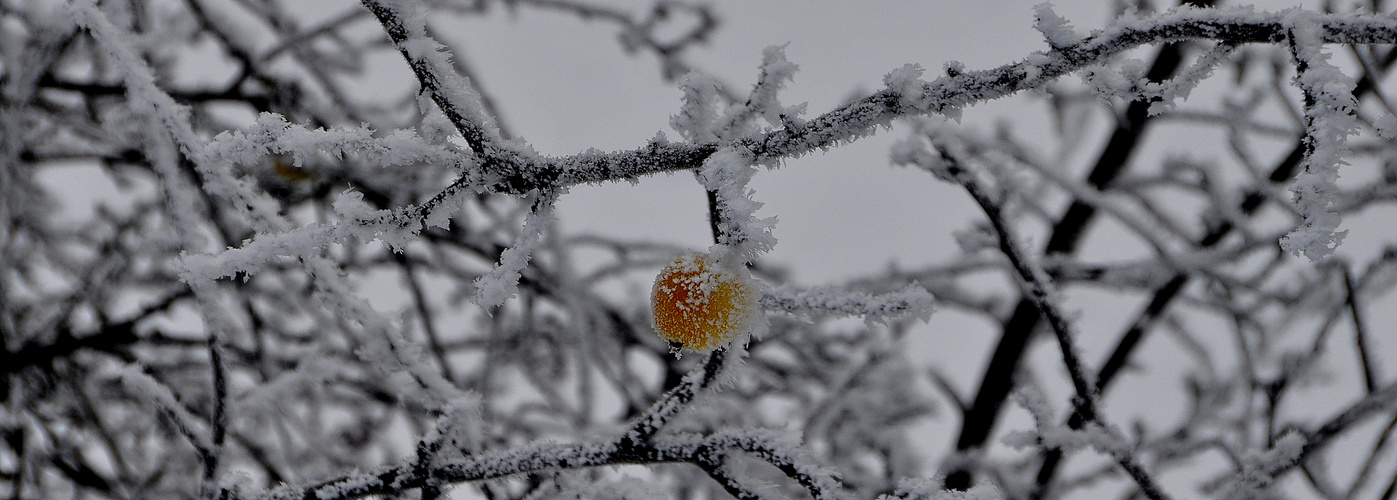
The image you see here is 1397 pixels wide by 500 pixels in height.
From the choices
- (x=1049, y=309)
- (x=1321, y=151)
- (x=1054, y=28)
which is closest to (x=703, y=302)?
(x=1054, y=28)

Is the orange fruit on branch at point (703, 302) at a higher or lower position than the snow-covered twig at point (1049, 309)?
lower

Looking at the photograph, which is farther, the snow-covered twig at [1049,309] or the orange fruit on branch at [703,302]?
the snow-covered twig at [1049,309]

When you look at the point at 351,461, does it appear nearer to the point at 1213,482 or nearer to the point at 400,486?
the point at 400,486

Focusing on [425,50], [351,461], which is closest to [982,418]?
[425,50]

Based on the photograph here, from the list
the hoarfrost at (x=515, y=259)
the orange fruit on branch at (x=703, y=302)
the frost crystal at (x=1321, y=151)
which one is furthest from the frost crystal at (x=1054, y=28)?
the hoarfrost at (x=515, y=259)

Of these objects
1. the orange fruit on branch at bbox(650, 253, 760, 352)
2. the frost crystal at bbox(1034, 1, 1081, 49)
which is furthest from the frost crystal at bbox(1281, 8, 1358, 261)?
the orange fruit on branch at bbox(650, 253, 760, 352)

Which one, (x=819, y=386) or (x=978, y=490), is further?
(x=819, y=386)

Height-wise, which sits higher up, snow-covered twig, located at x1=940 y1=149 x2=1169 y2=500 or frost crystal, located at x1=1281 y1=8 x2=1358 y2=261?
snow-covered twig, located at x1=940 y1=149 x2=1169 y2=500

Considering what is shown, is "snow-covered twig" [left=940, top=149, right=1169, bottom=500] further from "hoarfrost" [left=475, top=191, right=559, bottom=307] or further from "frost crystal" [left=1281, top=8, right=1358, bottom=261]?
"hoarfrost" [left=475, top=191, right=559, bottom=307]

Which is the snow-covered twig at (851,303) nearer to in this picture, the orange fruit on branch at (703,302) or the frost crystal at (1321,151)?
the orange fruit on branch at (703,302)
